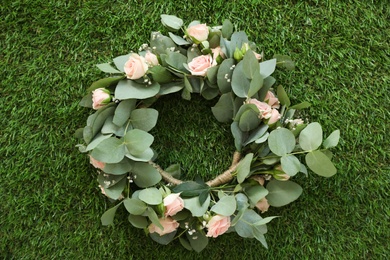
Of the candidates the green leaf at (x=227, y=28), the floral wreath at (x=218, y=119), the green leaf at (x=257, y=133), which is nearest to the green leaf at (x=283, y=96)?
the floral wreath at (x=218, y=119)

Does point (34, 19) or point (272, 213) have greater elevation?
point (34, 19)

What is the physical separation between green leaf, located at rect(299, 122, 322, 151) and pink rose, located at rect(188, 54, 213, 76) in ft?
1.02

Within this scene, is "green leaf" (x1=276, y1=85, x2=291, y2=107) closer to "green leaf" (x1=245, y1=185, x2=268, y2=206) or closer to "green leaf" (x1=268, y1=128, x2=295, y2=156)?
"green leaf" (x1=268, y1=128, x2=295, y2=156)

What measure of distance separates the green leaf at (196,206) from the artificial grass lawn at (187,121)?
0.43 feet

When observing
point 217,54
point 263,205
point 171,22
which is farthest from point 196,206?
point 171,22

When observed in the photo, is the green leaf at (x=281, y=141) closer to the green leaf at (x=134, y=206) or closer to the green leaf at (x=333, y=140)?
the green leaf at (x=333, y=140)

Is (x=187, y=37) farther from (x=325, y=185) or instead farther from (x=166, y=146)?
(x=325, y=185)

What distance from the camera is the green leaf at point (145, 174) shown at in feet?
3.62

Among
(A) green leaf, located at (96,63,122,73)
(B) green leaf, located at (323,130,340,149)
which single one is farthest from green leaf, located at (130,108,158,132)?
(B) green leaf, located at (323,130,340,149)

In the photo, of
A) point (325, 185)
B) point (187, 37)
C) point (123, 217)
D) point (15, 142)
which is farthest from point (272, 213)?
point (15, 142)

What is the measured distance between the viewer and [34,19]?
1.24m

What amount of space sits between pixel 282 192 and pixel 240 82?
0.32 m

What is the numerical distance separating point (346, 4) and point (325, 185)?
1.78 ft

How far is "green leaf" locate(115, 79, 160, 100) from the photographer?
1098 mm
